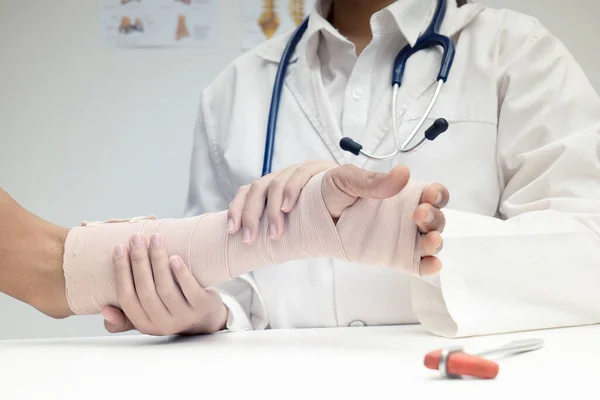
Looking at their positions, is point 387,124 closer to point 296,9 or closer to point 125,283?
point 125,283

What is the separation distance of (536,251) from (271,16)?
98 centimetres

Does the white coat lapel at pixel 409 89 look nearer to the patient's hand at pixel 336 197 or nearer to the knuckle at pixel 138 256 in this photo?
the patient's hand at pixel 336 197

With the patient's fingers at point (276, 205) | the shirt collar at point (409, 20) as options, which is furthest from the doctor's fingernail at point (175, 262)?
the shirt collar at point (409, 20)

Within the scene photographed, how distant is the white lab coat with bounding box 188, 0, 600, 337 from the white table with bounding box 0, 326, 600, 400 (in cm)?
5

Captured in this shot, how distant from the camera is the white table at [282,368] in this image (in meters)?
0.47

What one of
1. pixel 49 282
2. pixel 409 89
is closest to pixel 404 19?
pixel 409 89

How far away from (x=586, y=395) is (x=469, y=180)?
55 centimetres

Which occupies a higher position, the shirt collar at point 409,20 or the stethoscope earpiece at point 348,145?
the shirt collar at point 409,20

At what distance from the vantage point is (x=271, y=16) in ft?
5.11

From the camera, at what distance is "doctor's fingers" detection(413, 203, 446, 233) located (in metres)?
0.63

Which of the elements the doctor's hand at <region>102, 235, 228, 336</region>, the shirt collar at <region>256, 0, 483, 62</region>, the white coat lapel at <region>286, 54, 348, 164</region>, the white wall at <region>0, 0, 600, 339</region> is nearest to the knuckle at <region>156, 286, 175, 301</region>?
the doctor's hand at <region>102, 235, 228, 336</region>

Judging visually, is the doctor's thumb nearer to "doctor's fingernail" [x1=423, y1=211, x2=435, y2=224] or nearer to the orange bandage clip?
"doctor's fingernail" [x1=423, y1=211, x2=435, y2=224]

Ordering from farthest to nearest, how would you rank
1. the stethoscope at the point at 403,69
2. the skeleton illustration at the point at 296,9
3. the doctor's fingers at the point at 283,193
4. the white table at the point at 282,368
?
the skeleton illustration at the point at 296,9
the stethoscope at the point at 403,69
the doctor's fingers at the point at 283,193
the white table at the point at 282,368

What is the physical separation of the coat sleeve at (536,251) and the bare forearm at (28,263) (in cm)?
44
